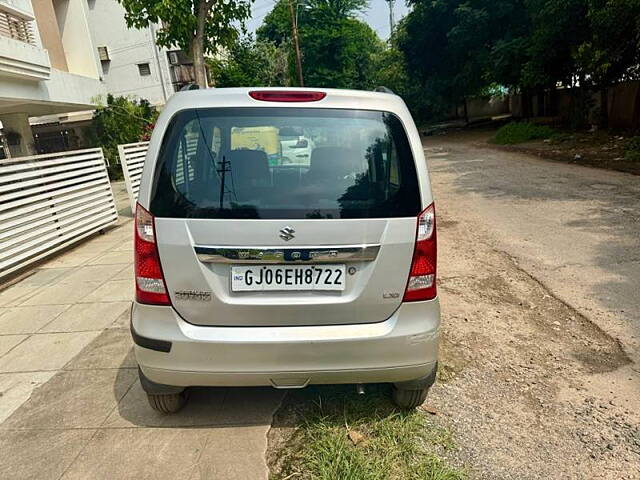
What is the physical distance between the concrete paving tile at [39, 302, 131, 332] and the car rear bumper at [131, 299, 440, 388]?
2.03 meters

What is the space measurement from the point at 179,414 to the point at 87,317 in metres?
2.07

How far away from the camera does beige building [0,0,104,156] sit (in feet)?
33.2

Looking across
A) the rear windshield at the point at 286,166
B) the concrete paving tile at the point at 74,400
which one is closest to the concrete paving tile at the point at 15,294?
the concrete paving tile at the point at 74,400

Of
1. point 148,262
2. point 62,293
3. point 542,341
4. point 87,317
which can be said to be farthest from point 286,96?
point 62,293

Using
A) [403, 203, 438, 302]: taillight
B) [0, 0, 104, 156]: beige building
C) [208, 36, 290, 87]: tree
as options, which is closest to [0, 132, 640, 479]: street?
[403, 203, 438, 302]: taillight

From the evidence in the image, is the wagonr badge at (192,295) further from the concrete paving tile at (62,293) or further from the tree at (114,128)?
the tree at (114,128)

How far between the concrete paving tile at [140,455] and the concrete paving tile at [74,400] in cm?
23

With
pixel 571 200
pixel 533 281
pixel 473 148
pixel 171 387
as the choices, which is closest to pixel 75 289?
pixel 171 387

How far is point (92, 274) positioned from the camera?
534 centimetres

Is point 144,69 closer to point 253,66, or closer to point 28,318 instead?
point 253,66

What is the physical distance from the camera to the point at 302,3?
36.3 metres

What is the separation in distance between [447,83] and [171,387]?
25717 mm

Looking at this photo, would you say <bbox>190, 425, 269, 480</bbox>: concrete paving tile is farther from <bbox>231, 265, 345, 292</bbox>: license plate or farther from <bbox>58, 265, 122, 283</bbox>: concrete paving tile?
<bbox>58, 265, 122, 283</bbox>: concrete paving tile

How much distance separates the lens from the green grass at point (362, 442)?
202 centimetres
